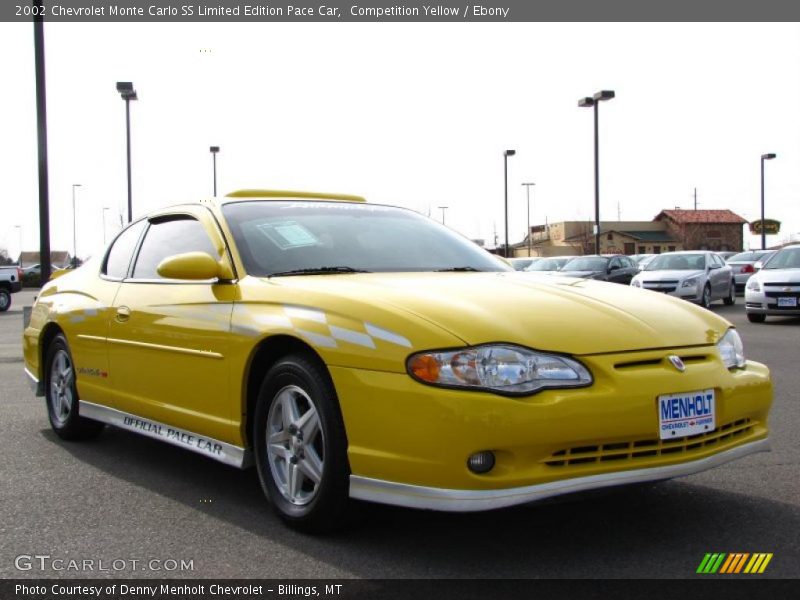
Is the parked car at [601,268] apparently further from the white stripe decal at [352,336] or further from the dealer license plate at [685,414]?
the white stripe decal at [352,336]

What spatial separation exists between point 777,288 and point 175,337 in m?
13.9

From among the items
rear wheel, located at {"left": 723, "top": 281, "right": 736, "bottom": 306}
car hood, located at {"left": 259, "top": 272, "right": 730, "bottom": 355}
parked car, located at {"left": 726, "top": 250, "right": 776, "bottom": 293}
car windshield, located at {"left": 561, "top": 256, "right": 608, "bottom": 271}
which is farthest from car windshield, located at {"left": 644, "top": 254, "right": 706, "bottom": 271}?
car hood, located at {"left": 259, "top": 272, "right": 730, "bottom": 355}

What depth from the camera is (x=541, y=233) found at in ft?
341

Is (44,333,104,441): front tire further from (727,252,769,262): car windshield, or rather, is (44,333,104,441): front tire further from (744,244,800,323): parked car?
(727,252,769,262): car windshield

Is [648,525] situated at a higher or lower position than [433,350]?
lower

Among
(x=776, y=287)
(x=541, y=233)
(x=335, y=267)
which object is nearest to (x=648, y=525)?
(x=335, y=267)

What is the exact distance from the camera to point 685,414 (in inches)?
135

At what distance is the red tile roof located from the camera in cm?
9044

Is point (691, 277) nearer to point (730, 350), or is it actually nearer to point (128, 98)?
point (128, 98)

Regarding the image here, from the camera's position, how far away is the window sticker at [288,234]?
4496 mm

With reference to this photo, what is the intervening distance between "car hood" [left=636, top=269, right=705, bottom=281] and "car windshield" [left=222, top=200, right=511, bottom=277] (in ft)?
55.7
